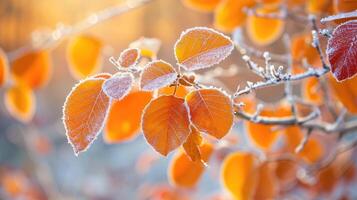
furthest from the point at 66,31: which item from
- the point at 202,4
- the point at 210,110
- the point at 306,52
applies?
the point at 210,110

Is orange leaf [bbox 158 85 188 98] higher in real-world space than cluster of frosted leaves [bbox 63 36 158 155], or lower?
lower

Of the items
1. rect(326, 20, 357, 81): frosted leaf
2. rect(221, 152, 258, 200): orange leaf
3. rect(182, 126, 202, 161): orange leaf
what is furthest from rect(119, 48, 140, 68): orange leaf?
rect(221, 152, 258, 200): orange leaf

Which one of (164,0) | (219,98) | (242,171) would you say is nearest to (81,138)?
(219,98)

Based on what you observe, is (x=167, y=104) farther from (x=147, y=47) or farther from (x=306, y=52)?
(x=306, y=52)

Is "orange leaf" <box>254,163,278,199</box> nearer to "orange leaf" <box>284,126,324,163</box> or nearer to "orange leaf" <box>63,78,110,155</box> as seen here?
"orange leaf" <box>284,126,324,163</box>

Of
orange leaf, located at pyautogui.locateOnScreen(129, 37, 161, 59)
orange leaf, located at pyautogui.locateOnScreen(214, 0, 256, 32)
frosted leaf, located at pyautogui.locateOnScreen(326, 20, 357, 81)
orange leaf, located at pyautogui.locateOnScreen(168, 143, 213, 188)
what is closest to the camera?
frosted leaf, located at pyautogui.locateOnScreen(326, 20, 357, 81)

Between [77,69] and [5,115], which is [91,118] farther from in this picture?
[5,115]
